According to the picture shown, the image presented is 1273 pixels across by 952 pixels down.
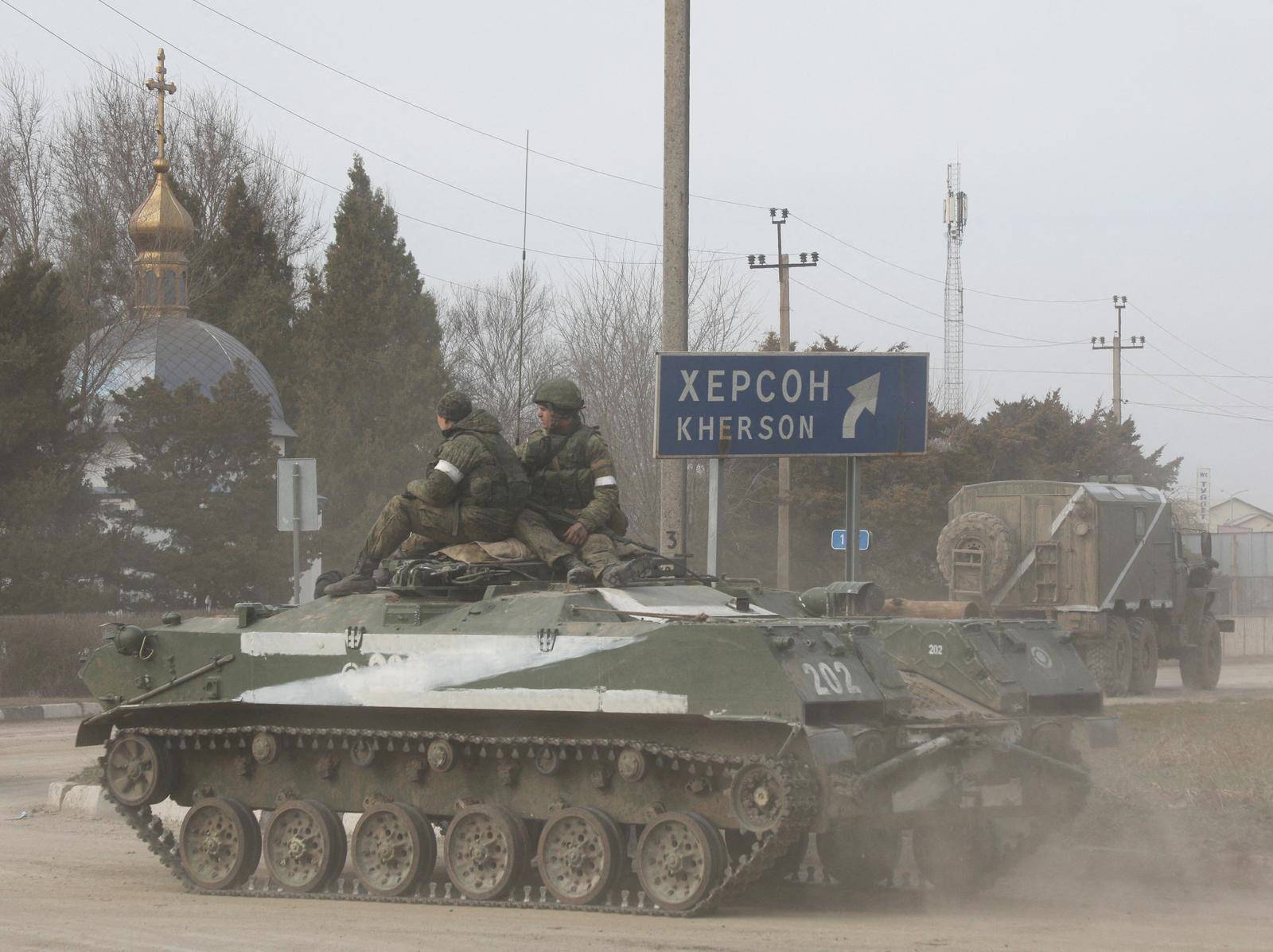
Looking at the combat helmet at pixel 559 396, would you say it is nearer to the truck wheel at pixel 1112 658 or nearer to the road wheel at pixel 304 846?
the road wheel at pixel 304 846

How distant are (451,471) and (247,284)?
138 ft

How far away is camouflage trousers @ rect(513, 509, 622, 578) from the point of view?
10.5 meters

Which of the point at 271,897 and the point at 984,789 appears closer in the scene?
the point at 984,789

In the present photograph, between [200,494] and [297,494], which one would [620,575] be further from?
[200,494]

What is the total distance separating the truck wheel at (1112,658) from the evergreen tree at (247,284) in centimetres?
2794

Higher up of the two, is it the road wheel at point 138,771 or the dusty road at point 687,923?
the road wheel at point 138,771

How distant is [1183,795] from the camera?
12023 mm

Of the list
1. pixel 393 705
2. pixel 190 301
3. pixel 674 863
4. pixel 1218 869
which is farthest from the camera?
pixel 190 301

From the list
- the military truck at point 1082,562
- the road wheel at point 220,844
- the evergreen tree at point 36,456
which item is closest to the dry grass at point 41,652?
the evergreen tree at point 36,456

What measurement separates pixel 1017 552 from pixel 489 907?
16385mm

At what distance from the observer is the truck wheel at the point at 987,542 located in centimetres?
2417

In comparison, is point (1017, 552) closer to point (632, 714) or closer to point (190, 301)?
point (632, 714)

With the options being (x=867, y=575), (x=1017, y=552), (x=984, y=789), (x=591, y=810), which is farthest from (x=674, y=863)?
(x=867, y=575)

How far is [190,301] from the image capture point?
47.7m
